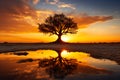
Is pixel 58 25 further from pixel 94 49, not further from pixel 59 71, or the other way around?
pixel 59 71

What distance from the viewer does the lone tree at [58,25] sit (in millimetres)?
73500

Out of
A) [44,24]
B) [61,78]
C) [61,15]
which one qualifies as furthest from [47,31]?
[61,78]

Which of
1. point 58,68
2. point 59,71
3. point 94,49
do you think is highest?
point 94,49

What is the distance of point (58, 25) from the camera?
73438mm

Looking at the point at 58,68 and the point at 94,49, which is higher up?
the point at 94,49

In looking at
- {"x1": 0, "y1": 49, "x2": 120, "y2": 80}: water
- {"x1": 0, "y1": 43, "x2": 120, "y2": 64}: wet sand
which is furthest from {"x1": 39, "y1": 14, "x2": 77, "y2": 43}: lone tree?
{"x1": 0, "y1": 49, "x2": 120, "y2": 80}: water

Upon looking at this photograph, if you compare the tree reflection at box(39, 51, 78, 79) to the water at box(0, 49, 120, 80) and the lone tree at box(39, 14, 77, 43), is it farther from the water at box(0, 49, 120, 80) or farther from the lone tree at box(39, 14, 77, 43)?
the lone tree at box(39, 14, 77, 43)

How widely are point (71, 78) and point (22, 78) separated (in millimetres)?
2784

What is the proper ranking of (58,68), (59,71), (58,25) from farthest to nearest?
(58,25) < (58,68) < (59,71)

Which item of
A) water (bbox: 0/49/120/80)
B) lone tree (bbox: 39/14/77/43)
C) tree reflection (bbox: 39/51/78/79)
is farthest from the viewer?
lone tree (bbox: 39/14/77/43)

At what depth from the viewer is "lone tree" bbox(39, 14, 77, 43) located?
241ft

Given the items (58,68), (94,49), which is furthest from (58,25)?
(58,68)

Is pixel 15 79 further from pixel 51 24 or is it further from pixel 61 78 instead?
pixel 51 24

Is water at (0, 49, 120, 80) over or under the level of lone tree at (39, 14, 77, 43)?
under
